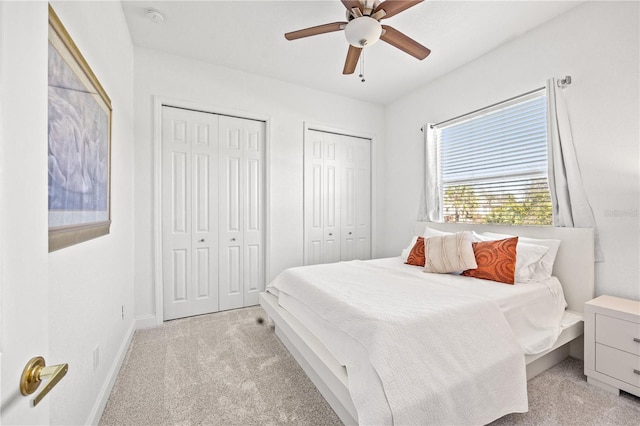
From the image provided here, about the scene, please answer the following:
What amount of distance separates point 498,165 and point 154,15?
11.6 feet

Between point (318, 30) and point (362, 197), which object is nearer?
point (318, 30)

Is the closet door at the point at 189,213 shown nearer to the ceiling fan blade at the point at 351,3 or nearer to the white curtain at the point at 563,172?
the ceiling fan blade at the point at 351,3

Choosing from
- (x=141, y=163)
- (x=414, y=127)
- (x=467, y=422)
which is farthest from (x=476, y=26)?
(x=141, y=163)

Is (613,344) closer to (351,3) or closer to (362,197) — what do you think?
(351,3)

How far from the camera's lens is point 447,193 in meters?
3.45

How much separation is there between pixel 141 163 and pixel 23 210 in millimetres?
2734

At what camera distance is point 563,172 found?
7.66ft

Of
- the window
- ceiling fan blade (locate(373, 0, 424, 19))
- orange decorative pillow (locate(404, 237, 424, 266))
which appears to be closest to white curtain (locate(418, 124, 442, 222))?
the window

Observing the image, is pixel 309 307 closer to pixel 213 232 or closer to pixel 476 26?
pixel 213 232

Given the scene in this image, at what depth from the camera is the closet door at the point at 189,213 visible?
299 centimetres

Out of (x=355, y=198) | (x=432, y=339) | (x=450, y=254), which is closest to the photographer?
(x=432, y=339)

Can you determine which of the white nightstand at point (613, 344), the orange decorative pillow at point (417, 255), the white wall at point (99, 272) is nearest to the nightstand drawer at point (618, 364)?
the white nightstand at point (613, 344)

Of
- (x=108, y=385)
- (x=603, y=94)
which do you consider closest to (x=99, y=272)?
(x=108, y=385)

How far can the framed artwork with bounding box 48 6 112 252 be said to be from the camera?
3.51 ft
